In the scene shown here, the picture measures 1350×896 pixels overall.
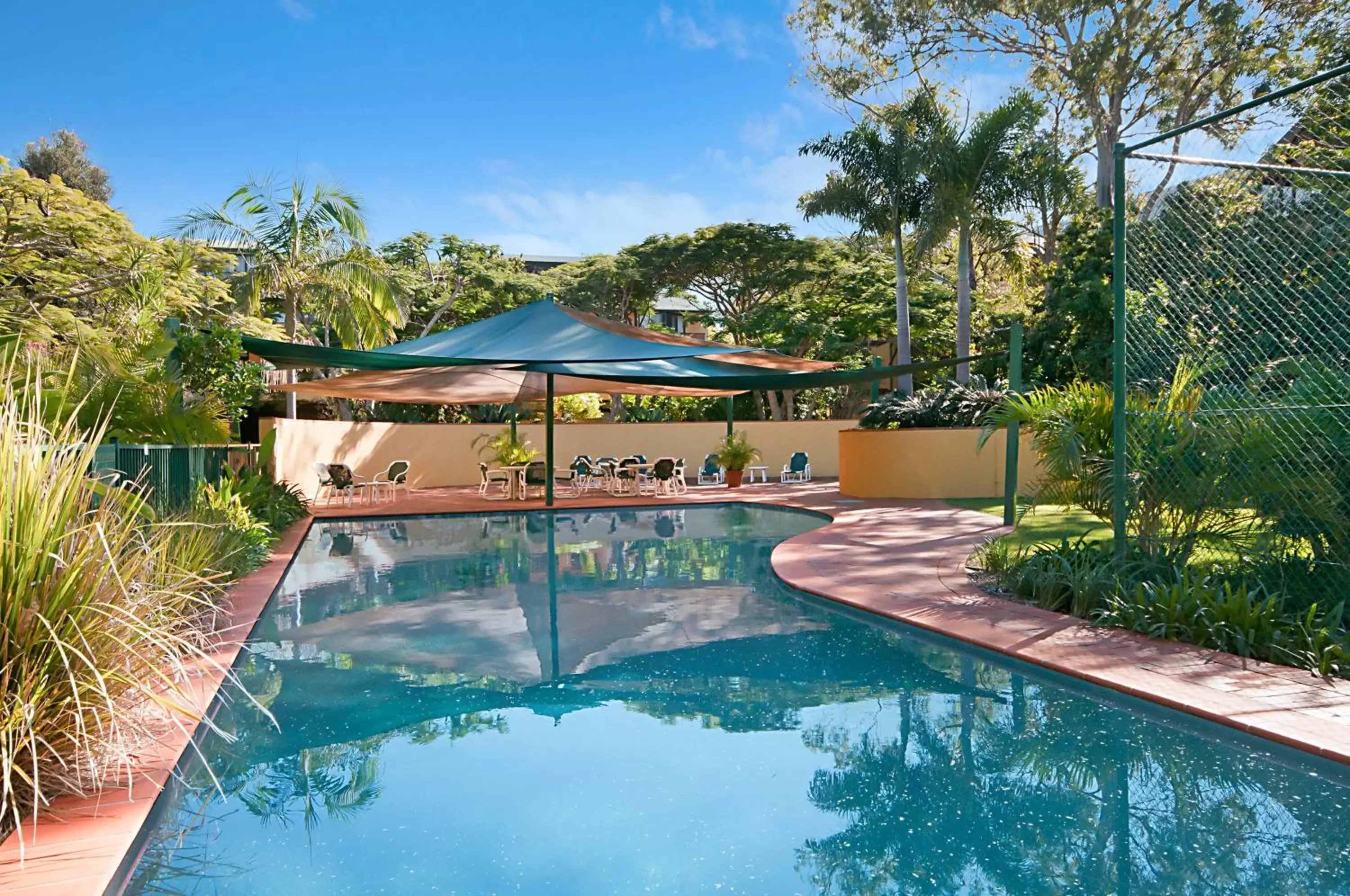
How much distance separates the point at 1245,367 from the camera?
655 cm

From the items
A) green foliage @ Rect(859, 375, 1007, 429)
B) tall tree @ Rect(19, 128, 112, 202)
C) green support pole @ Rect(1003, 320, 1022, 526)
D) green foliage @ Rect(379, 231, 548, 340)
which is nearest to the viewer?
green support pole @ Rect(1003, 320, 1022, 526)

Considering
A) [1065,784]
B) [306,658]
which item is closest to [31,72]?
[306,658]

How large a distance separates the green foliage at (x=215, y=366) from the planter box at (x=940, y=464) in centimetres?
1050

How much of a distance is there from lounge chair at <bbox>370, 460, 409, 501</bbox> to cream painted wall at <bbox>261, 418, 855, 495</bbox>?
50.4 inches

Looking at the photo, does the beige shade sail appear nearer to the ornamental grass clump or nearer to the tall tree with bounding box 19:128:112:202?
the ornamental grass clump

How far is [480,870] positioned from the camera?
3143 millimetres

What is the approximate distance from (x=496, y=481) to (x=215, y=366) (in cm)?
829

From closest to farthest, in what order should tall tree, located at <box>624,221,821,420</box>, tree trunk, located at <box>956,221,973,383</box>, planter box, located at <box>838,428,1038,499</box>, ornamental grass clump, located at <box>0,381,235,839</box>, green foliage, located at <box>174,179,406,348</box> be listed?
ornamental grass clump, located at <box>0,381,235,839</box>, planter box, located at <box>838,428,1038,499</box>, green foliage, located at <box>174,179,406,348</box>, tree trunk, located at <box>956,221,973,383</box>, tall tree, located at <box>624,221,821,420</box>

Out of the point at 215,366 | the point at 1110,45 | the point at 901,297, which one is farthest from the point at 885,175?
the point at 215,366

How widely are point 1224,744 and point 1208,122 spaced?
138 inches

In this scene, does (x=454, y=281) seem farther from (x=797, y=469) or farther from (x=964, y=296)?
(x=964, y=296)

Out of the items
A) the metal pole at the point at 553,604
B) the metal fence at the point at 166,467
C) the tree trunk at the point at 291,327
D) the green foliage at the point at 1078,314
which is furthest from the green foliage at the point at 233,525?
the green foliage at the point at 1078,314

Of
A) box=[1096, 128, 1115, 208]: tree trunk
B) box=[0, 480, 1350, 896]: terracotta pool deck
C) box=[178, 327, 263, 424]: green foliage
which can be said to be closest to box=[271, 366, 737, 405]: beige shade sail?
box=[0, 480, 1350, 896]: terracotta pool deck

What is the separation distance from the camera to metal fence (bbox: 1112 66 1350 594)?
541cm
